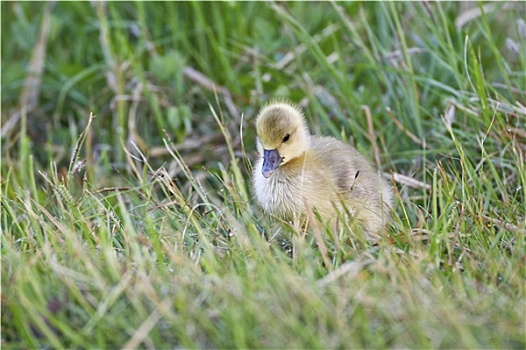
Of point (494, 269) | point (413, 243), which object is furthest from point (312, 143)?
point (494, 269)

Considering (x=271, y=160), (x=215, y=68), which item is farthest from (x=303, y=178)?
(x=215, y=68)

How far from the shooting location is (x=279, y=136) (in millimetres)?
2910

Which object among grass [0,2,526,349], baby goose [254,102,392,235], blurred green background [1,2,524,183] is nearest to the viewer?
grass [0,2,526,349]

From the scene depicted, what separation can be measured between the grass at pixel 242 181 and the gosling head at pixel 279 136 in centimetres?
15

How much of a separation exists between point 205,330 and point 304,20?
2.67 metres

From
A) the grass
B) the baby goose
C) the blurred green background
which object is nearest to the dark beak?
the baby goose

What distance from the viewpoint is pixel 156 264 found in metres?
2.47

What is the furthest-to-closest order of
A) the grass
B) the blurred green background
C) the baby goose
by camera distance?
the blurred green background → the baby goose → the grass

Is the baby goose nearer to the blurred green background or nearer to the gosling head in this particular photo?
the gosling head

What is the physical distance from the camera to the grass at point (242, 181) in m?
2.09

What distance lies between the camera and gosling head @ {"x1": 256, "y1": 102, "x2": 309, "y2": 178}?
2.91m

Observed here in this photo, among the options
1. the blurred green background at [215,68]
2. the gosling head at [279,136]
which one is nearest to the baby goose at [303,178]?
the gosling head at [279,136]

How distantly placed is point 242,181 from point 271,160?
0.21 m

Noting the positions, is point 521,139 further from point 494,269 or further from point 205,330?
point 205,330
